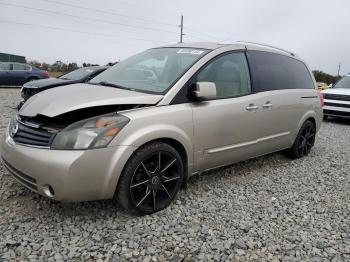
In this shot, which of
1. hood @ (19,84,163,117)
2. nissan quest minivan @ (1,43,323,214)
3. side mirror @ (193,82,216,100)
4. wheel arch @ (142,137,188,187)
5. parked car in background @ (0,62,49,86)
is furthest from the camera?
parked car in background @ (0,62,49,86)

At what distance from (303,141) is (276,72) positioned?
1405 mm

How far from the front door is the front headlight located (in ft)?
3.09

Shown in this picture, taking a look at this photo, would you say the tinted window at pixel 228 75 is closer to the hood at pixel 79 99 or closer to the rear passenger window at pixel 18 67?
the hood at pixel 79 99

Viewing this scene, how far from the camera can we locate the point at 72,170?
9.24 ft

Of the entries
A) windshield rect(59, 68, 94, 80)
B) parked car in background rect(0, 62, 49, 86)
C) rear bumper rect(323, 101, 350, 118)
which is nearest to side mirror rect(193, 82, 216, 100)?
windshield rect(59, 68, 94, 80)

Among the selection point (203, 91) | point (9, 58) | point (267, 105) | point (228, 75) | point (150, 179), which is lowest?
point (150, 179)

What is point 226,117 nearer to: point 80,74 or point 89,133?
point 89,133

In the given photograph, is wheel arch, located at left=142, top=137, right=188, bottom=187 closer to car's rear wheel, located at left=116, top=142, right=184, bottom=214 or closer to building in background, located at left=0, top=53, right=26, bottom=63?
car's rear wheel, located at left=116, top=142, right=184, bottom=214

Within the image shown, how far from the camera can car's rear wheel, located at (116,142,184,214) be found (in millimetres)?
3139

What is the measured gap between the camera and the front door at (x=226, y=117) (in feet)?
12.2

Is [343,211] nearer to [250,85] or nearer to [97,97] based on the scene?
[250,85]

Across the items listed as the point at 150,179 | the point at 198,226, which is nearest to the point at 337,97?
the point at 198,226

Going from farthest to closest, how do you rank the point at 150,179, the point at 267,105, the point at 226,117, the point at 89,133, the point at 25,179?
the point at 267,105
the point at 226,117
the point at 150,179
the point at 25,179
the point at 89,133

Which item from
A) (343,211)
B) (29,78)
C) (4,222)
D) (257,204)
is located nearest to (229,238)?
(257,204)
